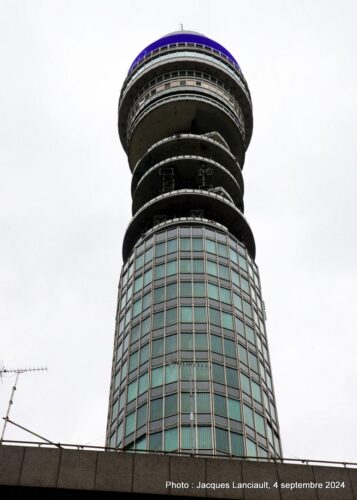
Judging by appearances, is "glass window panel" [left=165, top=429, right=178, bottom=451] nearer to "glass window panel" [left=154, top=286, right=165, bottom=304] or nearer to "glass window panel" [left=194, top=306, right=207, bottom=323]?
"glass window panel" [left=194, top=306, right=207, bottom=323]

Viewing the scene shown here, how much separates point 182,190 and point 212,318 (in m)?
22.8

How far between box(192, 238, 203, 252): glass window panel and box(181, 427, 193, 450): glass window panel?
26.8m

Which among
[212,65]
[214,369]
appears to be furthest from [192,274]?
[212,65]

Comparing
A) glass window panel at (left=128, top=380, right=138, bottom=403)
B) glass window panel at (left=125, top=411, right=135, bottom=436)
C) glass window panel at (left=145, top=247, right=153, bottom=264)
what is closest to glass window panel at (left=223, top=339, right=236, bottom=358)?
glass window panel at (left=128, top=380, right=138, bottom=403)

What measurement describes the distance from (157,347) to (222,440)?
14.0m

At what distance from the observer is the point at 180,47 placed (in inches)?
4166

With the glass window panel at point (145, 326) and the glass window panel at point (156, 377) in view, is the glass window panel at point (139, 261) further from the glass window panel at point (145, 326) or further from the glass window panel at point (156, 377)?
the glass window panel at point (156, 377)

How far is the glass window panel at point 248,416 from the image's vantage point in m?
62.3

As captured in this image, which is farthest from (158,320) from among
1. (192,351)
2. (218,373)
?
(218,373)

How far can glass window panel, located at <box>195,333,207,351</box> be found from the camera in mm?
67625

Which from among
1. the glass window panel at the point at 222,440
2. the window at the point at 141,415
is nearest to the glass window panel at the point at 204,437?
the glass window panel at the point at 222,440

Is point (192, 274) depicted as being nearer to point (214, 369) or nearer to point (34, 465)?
point (214, 369)

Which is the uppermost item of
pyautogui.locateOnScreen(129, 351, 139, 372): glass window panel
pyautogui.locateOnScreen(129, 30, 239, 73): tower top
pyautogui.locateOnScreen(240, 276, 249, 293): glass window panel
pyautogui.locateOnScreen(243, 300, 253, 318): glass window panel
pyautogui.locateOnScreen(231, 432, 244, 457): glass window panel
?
pyautogui.locateOnScreen(129, 30, 239, 73): tower top

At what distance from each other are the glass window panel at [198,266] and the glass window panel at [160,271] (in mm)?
3880
